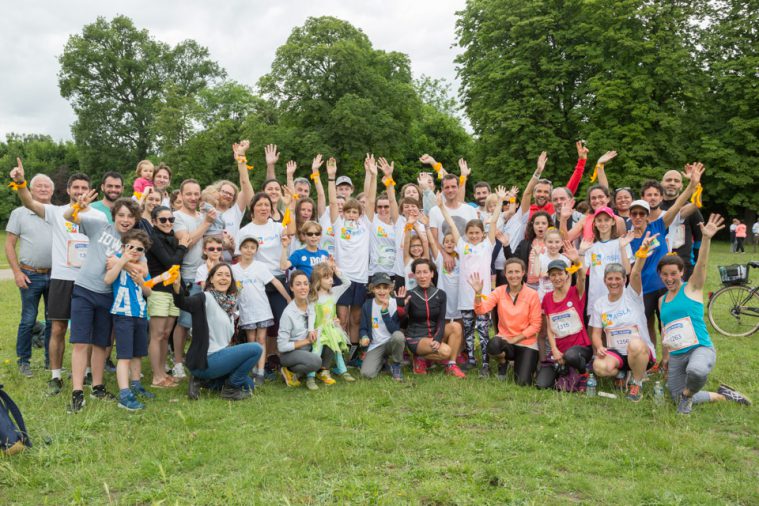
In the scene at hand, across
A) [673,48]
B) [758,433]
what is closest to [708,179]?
[673,48]

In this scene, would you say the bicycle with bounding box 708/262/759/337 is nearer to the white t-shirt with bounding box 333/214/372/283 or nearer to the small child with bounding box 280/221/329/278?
the white t-shirt with bounding box 333/214/372/283

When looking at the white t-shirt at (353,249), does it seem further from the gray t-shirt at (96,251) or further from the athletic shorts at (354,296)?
the gray t-shirt at (96,251)

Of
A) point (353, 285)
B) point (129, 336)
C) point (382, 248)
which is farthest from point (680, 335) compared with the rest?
point (129, 336)

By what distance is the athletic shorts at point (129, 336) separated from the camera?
563 cm

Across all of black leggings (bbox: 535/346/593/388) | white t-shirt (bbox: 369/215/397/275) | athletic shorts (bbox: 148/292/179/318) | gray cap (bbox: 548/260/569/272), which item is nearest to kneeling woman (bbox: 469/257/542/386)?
black leggings (bbox: 535/346/593/388)

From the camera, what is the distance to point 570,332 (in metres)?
6.46

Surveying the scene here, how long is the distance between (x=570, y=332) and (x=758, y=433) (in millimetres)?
2029

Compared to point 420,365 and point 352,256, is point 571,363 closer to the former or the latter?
point 420,365

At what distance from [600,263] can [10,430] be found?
240 inches

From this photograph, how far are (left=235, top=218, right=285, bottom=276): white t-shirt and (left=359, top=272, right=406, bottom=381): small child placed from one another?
1.25 metres

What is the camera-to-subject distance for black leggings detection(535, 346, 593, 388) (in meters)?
6.16

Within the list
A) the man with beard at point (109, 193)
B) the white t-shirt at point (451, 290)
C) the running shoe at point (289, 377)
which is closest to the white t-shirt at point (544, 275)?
the white t-shirt at point (451, 290)

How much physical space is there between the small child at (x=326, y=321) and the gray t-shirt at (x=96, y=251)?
226 centimetres

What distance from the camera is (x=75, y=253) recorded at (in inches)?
241
